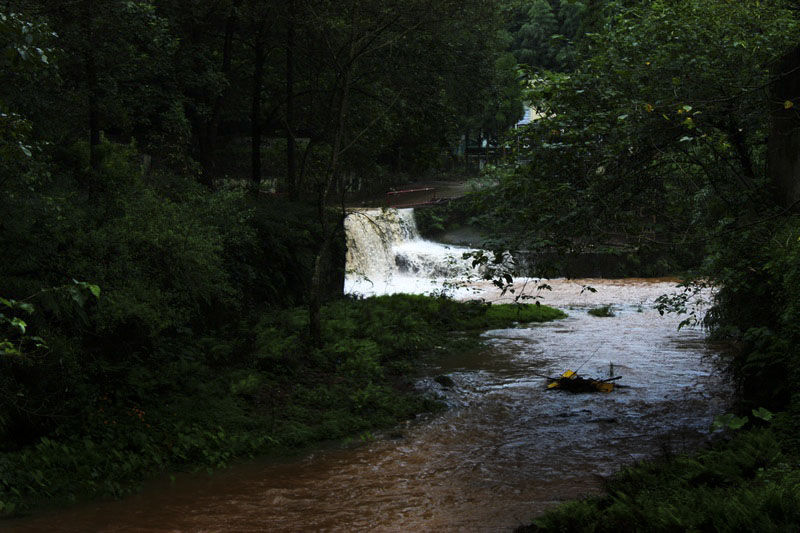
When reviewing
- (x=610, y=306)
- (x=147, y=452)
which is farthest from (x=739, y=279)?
(x=610, y=306)

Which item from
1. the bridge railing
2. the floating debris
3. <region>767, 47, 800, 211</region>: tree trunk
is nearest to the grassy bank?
the floating debris

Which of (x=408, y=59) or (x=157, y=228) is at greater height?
(x=408, y=59)

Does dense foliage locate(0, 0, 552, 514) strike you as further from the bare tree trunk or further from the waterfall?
the waterfall

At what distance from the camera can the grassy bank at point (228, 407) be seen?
Answer: 798 centimetres

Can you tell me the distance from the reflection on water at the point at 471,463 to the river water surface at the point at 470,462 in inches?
0.8

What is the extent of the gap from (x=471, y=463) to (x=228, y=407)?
3595 millimetres

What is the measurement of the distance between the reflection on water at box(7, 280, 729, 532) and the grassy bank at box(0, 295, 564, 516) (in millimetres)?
437

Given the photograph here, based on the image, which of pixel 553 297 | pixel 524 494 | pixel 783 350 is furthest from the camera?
pixel 553 297

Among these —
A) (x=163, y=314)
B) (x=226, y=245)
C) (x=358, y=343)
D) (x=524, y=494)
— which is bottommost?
(x=524, y=494)

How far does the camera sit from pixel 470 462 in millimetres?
9164

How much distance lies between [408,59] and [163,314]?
9.34 meters

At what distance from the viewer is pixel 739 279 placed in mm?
Answer: 9039

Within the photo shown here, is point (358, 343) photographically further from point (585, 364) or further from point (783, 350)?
point (783, 350)

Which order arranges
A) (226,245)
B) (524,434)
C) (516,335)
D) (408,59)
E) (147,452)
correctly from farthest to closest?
(516,335) < (408,59) < (226,245) < (524,434) < (147,452)
